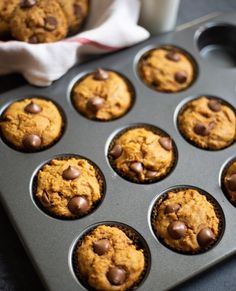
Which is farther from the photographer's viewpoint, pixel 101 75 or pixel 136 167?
pixel 101 75

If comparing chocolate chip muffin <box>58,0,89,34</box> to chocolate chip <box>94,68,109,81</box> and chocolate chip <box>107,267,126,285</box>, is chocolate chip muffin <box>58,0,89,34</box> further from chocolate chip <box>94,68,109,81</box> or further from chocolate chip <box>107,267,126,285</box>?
chocolate chip <box>107,267,126,285</box>

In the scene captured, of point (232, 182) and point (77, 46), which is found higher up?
point (77, 46)

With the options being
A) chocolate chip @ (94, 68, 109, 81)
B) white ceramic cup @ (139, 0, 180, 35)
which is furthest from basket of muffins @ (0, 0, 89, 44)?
white ceramic cup @ (139, 0, 180, 35)

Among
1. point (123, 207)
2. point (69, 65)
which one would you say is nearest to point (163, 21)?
point (69, 65)

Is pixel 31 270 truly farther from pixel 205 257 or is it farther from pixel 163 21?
pixel 163 21

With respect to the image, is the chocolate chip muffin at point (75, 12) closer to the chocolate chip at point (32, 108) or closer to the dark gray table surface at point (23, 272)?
the chocolate chip at point (32, 108)

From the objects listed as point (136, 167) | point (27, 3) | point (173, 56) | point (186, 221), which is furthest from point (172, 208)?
point (27, 3)

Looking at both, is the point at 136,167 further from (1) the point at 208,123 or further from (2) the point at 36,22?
(2) the point at 36,22
